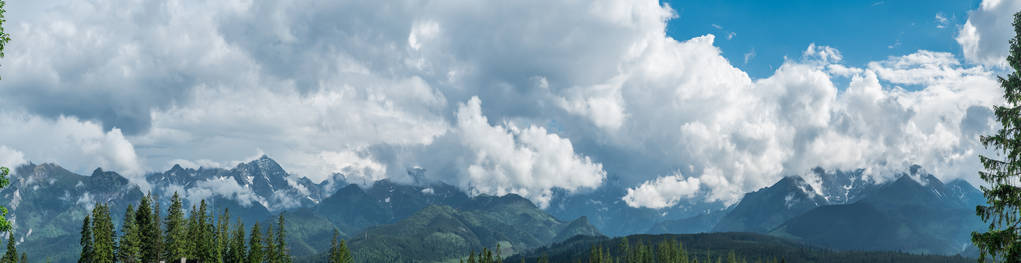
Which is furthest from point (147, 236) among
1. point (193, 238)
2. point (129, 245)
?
A: point (193, 238)

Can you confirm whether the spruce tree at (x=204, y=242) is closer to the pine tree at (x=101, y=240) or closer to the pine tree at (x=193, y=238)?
the pine tree at (x=193, y=238)

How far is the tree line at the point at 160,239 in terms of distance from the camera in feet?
379

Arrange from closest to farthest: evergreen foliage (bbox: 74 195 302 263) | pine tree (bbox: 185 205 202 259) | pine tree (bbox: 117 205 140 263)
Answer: pine tree (bbox: 117 205 140 263)
evergreen foliage (bbox: 74 195 302 263)
pine tree (bbox: 185 205 202 259)

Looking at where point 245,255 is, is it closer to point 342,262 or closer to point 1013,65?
point 342,262

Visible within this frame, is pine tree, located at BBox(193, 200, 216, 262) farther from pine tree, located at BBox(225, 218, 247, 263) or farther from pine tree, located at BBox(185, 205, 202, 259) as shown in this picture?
pine tree, located at BBox(225, 218, 247, 263)

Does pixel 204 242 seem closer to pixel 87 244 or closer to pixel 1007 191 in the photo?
pixel 87 244

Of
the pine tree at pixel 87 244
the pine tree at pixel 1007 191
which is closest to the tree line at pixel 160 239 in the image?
the pine tree at pixel 87 244

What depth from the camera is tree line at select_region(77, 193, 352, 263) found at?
116m

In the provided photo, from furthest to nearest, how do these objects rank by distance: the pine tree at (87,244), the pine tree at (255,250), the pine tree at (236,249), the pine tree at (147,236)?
the pine tree at (236,249) < the pine tree at (255,250) < the pine tree at (147,236) < the pine tree at (87,244)

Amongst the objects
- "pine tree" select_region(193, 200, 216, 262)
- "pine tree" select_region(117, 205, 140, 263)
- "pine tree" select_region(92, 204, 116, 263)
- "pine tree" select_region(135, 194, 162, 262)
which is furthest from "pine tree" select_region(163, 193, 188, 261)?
"pine tree" select_region(92, 204, 116, 263)

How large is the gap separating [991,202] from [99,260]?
13344 cm

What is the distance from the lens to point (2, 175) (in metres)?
20.2

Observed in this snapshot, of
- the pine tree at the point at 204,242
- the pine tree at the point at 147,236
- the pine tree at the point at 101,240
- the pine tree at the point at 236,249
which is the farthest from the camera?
the pine tree at the point at 236,249

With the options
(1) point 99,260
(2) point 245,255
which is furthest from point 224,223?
(1) point 99,260
